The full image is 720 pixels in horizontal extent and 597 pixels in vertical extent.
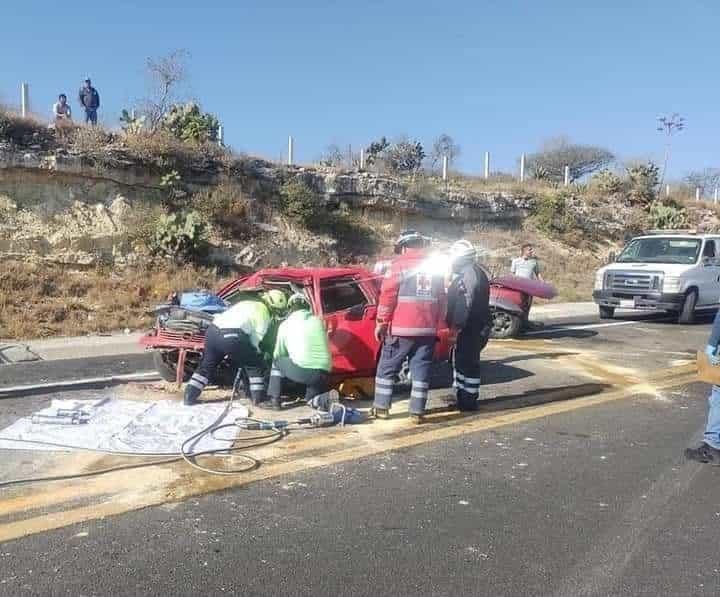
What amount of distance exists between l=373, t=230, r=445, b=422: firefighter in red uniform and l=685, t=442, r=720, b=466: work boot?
209 cm

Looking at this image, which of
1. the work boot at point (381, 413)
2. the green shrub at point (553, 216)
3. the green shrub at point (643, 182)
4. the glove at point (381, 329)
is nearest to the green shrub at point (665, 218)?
the green shrub at point (643, 182)

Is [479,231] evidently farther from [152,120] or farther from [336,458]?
[336,458]

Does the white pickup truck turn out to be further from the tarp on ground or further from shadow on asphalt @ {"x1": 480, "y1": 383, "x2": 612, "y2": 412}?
the tarp on ground

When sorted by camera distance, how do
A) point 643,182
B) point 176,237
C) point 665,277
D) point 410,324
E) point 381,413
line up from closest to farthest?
point 410,324 < point 381,413 < point 665,277 < point 176,237 < point 643,182

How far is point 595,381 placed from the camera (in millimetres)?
8055

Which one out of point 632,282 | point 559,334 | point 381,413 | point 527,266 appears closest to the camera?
point 381,413

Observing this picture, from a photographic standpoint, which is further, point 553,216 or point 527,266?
point 553,216

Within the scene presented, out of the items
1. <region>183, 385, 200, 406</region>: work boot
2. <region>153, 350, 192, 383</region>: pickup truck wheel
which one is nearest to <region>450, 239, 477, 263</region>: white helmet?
<region>183, 385, 200, 406</region>: work boot

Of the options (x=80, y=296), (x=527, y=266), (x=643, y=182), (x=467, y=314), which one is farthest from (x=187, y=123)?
(x=643, y=182)

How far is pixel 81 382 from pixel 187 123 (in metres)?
13.2

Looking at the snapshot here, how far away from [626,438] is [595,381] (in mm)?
2354

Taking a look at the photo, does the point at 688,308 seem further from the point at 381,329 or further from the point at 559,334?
the point at 381,329

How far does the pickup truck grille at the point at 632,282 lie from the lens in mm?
14461

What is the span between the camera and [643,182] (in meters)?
33.9
